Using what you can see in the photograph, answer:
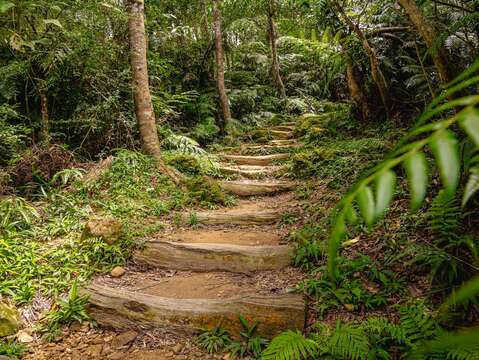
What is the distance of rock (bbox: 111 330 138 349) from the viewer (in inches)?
103

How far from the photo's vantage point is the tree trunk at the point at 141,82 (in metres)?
5.70

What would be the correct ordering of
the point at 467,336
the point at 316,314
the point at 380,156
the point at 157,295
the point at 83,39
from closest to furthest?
the point at 467,336 → the point at 316,314 → the point at 157,295 → the point at 380,156 → the point at 83,39

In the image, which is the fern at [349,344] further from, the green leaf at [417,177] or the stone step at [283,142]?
the stone step at [283,142]

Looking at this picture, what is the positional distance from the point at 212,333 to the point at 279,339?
2.30 ft

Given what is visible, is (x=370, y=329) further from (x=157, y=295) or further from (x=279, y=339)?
(x=157, y=295)

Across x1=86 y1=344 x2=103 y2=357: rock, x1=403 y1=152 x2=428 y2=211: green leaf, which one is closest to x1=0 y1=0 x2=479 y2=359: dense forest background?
x1=403 y1=152 x2=428 y2=211: green leaf

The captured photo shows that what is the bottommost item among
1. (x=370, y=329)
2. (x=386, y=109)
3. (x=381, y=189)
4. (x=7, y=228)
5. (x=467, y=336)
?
(x=370, y=329)

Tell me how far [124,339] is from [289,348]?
1.40m

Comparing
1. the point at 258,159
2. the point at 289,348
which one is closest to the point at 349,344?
the point at 289,348

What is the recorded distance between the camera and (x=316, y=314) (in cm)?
255

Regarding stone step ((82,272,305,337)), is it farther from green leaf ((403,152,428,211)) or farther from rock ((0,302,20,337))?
green leaf ((403,152,428,211))

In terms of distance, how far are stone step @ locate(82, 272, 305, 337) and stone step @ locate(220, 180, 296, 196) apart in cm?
255

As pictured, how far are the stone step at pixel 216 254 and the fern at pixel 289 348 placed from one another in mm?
1272

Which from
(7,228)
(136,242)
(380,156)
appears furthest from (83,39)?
(380,156)
